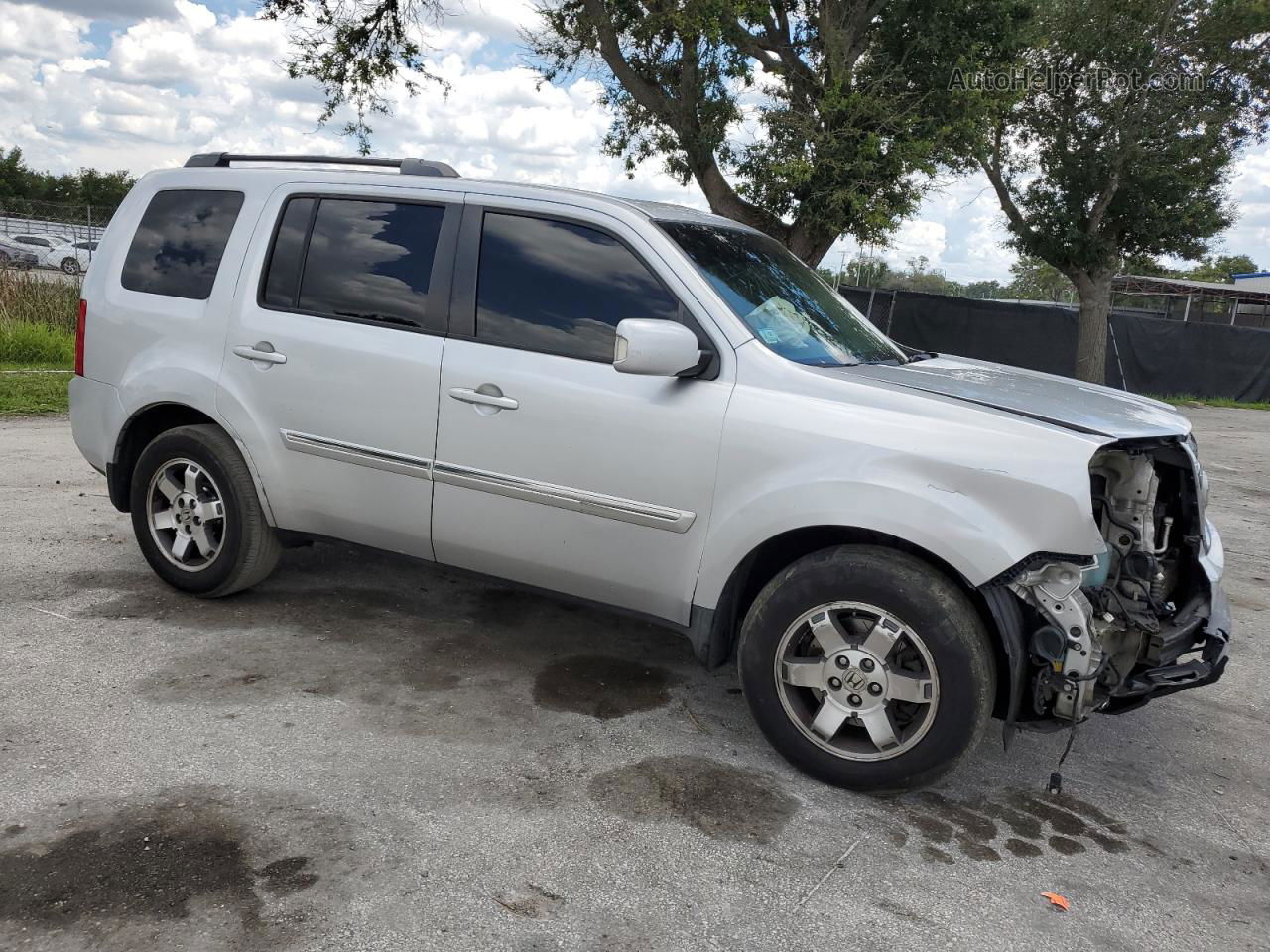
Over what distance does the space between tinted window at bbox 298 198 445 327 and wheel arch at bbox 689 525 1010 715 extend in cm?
163

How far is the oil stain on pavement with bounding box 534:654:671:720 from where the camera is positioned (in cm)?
416

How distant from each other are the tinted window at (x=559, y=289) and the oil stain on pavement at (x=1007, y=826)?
6.26 feet

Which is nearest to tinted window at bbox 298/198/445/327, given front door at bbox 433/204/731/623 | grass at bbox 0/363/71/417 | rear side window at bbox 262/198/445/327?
rear side window at bbox 262/198/445/327

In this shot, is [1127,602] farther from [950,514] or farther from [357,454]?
[357,454]

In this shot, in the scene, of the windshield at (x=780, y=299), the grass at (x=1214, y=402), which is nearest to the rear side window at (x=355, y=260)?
the windshield at (x=780, y=299)

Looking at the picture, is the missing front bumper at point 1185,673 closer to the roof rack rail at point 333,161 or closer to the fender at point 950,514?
the fender at point 950,514

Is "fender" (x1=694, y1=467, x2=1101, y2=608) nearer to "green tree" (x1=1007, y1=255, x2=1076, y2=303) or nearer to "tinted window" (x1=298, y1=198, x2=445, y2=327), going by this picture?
"tinted window" (x1=298, y1=198, x2=445, y2=327)

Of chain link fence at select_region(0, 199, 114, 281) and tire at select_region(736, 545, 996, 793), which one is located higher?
chain link fence at select_region(0, 199, 114, 281)

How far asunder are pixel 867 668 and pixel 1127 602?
0.95 meters

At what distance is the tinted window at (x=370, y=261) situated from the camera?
4281 millimetres

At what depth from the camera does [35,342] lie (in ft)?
42.7

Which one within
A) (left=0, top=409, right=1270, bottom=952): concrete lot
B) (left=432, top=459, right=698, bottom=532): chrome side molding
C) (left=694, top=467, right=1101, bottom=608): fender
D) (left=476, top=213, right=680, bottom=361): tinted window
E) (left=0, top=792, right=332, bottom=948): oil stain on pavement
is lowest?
(left=0, top=792, right=332, bottom=948): oil stain on pavement

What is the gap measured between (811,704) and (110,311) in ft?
12.1

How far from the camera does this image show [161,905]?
274 cm
